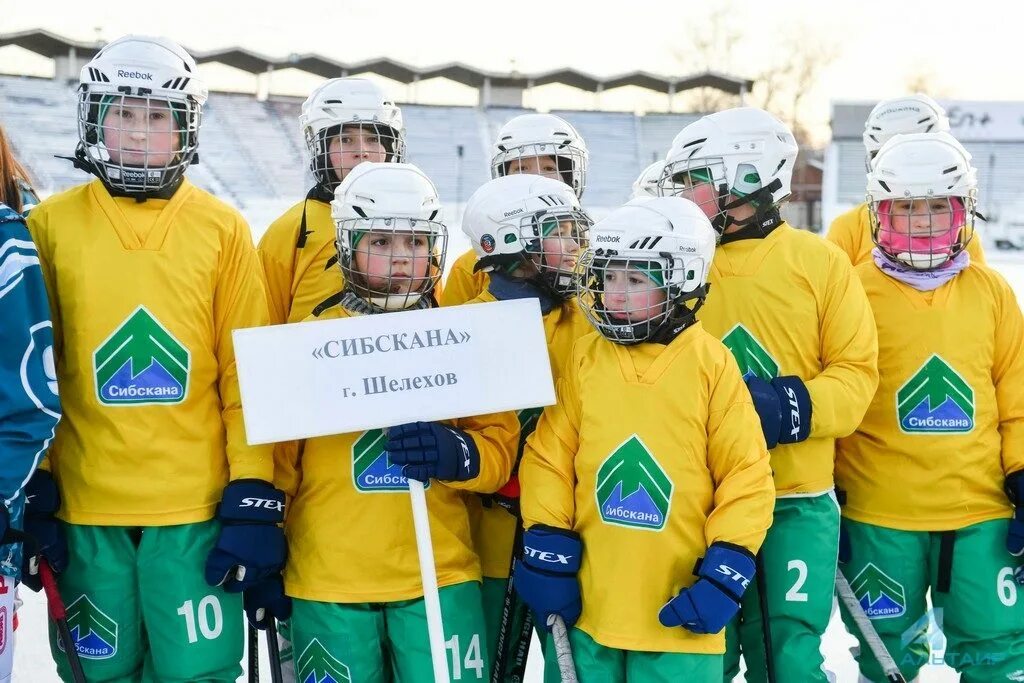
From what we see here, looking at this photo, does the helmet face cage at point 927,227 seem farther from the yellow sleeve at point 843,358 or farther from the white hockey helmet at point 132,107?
the white hockey helmet at point 132,107

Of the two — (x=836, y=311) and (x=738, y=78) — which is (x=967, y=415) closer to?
(x=836, y=311)

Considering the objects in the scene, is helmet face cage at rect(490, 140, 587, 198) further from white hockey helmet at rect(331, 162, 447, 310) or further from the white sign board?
the white sign board

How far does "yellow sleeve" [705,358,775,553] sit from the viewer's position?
177 cm

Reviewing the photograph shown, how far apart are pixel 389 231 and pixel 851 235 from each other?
1727 mm

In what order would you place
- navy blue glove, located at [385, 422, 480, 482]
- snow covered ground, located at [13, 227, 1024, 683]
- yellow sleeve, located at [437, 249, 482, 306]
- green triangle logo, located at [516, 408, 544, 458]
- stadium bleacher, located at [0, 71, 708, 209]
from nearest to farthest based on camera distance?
navy blue glove, located at [385, 422, 480, 482] → green triangle logo, located at [516, 408, 544, 458] → yellow sleeve, located at [437, 249, 482, 306] → snow covered ground, located at [13, 227, 1024, 683] → stadium bleacher, located at [0, 71, 708, 209]

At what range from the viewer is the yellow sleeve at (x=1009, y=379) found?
2.29 metres

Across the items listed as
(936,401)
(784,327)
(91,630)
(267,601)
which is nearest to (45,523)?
(91,630)

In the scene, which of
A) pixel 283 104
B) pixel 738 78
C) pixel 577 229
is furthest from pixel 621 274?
pixel 738 78

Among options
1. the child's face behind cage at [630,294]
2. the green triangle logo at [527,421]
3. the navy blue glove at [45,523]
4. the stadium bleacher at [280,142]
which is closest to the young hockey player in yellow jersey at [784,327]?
the child's face behind cage at [630,294]

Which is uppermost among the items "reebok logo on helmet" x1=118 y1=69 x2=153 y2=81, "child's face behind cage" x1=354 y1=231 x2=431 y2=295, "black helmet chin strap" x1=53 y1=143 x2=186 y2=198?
"reebok logo on helmet" x1=118 y1=69 x2=153 y2=81

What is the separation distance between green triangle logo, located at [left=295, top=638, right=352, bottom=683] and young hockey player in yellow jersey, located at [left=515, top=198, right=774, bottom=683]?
0.40m

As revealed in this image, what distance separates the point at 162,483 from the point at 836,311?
1.48 m

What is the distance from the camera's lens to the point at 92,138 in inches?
76.6

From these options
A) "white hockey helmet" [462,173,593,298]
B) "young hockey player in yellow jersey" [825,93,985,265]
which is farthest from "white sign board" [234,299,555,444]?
"young hockey player in yellow jersey" [825,93,985,265]
